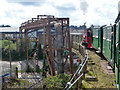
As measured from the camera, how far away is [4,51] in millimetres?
23250

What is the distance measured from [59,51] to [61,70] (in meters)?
1.00

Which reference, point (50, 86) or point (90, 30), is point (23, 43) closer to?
point (90, 30)

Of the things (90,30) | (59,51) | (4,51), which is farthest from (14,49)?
(59,51)

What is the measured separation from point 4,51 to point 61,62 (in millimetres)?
18537

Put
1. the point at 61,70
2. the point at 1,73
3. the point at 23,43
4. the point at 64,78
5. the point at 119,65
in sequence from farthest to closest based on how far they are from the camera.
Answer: the point at 23,43
the point at 1,73
the point at 61,70
the point at 64,78
the point at 119,65

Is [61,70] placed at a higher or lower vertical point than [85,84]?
lower

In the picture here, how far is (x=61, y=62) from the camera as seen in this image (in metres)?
7.27

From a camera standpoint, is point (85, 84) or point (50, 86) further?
point (50, 86)

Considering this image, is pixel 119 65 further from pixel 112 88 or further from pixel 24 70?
pixel 24 70

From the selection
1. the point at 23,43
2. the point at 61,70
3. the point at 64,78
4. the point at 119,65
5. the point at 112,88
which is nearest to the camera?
the point at 119,65

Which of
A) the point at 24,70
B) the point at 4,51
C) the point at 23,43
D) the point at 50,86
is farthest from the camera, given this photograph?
the point at 4,51

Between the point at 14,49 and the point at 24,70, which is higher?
the point at 14,49

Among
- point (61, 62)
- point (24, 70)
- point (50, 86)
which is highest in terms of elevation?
point (61, 62)

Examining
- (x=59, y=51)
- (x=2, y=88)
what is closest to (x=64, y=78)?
(x=59, y=51)
